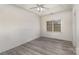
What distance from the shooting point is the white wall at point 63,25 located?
2.85ft

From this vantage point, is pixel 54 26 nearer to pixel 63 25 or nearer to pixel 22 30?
pixel 63 25

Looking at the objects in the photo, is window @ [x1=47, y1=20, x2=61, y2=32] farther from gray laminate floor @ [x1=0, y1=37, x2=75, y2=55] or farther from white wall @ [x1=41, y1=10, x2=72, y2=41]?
gray laminate floor @ [x1=0, y1=37, x2=75, y2=55]

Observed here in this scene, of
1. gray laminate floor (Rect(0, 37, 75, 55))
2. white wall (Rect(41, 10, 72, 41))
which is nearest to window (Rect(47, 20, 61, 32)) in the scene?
white wall (Rect(41, 10, 72, 41))

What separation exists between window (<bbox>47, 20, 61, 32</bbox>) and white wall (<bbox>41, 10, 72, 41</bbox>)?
44mm

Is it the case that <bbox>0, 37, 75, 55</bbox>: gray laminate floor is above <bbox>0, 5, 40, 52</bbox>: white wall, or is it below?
below

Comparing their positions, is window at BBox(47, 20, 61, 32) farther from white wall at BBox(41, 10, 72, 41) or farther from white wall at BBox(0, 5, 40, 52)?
white wall at BBox(0, 5, 40, 52)

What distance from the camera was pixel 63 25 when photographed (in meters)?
0.91

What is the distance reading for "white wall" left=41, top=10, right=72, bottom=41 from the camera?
2.85 ft

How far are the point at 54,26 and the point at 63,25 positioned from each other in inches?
5.0

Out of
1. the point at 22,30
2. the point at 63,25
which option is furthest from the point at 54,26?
the point at 22,30

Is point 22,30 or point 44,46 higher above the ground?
point 22,30
